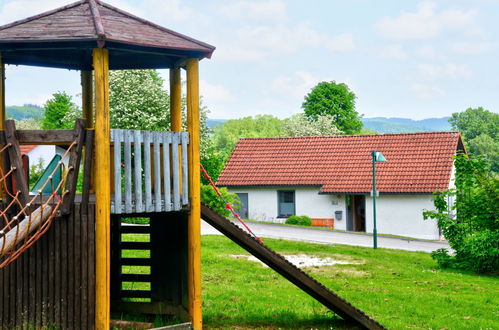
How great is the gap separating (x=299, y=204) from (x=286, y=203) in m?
0.85

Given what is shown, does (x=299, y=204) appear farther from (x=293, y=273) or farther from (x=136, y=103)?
(x=293, y=273)

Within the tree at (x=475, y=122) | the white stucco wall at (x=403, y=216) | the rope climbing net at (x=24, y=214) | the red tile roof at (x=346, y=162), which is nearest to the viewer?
the rope climbing net at (x=24, y=214)

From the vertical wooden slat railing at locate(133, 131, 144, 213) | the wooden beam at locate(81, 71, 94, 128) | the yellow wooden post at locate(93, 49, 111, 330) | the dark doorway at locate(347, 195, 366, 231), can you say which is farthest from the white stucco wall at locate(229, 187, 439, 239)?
the yellow wooden post at locate(93, 49, 111, 330)

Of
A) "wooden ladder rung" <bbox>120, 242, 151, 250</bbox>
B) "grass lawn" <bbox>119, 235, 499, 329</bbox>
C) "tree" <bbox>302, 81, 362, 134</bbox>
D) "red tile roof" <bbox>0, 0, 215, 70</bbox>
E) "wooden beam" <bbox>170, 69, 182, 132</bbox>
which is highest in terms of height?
"tree" <bbox>302, 81, 362, 134</bbox>

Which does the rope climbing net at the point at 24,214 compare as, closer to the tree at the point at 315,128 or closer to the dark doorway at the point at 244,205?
the dark doorway at the point at 244,205

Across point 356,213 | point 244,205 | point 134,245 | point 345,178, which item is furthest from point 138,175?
point 244,205

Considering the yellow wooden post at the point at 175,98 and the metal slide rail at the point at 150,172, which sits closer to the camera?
the metal slide rail at the point at 150,172

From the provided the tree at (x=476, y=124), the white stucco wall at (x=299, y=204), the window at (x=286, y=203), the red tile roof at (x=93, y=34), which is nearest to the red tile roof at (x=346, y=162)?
the white stucco wall at (x=299, y=204)

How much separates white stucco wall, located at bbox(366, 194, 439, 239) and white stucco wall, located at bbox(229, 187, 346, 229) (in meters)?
2.10

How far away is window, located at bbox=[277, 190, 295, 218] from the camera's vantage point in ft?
135

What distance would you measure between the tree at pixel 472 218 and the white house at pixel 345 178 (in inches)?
538

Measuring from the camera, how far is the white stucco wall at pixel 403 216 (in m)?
37.5

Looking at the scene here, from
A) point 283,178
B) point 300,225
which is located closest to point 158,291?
point 300,225

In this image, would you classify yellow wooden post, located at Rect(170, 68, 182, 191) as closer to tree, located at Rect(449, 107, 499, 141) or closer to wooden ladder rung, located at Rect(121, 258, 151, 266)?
wooden ladder rung, located at Rect(121, 258, 151, 266)
